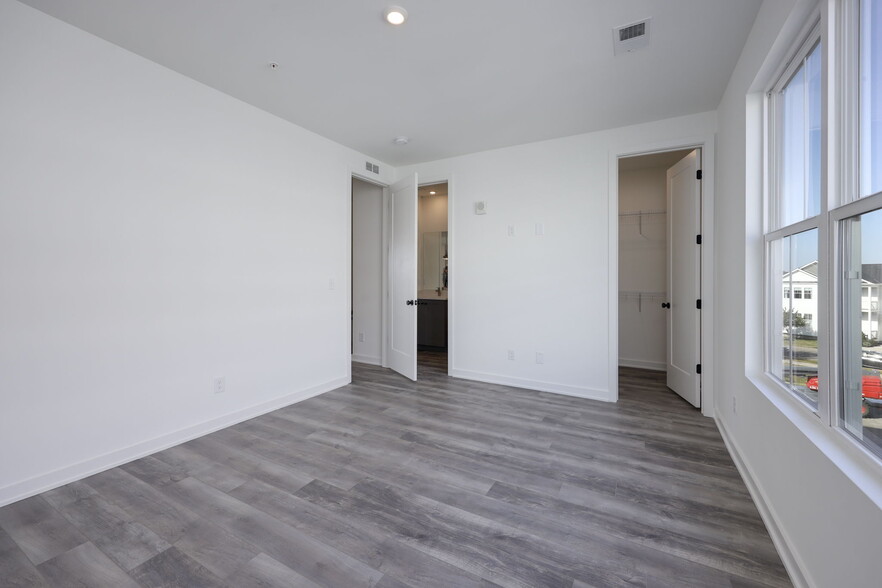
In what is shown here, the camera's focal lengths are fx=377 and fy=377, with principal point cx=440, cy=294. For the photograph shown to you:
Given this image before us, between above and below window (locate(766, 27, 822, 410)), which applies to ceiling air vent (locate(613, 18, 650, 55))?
above

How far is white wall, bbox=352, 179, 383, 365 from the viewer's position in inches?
201

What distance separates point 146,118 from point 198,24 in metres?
0.76

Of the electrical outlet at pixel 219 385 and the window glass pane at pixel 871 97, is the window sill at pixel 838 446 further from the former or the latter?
the electrical outlet at pixel 219 385

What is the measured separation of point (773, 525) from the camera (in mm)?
1681

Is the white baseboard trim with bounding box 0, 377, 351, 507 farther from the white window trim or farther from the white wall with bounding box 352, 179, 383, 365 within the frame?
the white window trim

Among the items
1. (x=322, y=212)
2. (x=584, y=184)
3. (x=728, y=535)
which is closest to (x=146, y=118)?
(x=322, y=212)

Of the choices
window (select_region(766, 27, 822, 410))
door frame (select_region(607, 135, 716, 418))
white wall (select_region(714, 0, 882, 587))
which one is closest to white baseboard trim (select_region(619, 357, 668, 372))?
door frame (select_region(607, 135, 716, 418))

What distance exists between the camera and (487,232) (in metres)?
4.29

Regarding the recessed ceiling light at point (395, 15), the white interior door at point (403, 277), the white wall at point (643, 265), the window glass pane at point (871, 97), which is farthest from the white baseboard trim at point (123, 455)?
the white wall at point (643, 265)

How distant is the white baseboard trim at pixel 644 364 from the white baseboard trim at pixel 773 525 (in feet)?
8.32

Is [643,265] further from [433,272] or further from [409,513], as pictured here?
[409,513]

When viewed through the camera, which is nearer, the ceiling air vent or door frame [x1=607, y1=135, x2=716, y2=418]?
the ceiling air vent

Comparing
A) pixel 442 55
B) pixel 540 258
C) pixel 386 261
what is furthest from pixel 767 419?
pixel 386 261

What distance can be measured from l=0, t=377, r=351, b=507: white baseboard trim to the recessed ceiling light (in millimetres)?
3001
